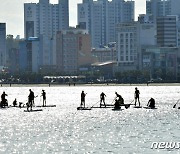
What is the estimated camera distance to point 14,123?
74812 mm

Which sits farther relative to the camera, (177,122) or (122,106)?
(122,106)

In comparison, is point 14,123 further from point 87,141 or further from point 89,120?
point 87,141

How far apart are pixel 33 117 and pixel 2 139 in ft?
80.5

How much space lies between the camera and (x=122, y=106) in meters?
98.2

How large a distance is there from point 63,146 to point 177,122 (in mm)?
21376

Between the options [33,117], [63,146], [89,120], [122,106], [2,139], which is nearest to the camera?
[63,146]

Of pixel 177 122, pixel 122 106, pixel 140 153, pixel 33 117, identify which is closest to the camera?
pixel 140 153

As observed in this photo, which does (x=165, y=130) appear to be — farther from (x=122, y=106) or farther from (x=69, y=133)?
(x=122, y=106)

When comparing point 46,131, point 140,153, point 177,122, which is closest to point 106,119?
point 177,122

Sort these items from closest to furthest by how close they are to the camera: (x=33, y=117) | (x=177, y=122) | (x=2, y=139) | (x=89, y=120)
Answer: (x=2, y=139) < (x=177, y=122) < (x=89, y=120) < (x=33, y=117)

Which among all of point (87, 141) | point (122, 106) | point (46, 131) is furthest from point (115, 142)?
point (122, 106)

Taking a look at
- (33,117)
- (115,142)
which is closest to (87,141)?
(115,142)

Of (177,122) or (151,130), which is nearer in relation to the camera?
(151,130)

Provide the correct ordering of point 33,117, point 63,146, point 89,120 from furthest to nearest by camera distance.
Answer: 1. point 33,117
2. point 89,120
3. point 63,146
